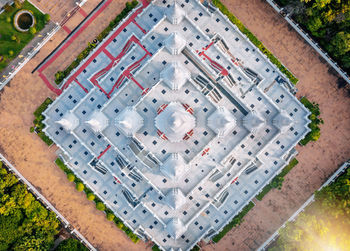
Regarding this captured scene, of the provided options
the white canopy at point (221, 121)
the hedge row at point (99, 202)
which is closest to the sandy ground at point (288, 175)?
the hedge row at point (99, 202)

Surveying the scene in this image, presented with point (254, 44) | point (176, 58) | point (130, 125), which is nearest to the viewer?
point (130, 125)

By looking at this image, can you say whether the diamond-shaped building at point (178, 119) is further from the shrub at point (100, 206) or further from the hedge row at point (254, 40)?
the hedge row at point (254, 40)

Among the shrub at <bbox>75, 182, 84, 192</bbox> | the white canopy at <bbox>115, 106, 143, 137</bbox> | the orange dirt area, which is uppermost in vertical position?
the orange dirt area

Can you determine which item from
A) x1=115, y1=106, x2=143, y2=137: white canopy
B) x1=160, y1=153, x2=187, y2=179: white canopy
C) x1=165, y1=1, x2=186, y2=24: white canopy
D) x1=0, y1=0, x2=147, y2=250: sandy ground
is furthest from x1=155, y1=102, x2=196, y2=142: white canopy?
x1=0, y1=0, x2=147, y2=250: sandy ground

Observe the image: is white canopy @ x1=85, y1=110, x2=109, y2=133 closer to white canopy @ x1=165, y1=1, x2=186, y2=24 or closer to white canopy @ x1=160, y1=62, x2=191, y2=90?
white canopy @ x1=160, y1=62, x2=191, y2=90

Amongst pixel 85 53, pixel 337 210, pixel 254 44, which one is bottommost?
pixel 337 210

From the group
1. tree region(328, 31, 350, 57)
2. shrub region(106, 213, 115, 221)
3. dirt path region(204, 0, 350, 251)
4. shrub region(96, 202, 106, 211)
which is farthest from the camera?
dirt path region(204, 0, 350, 251)

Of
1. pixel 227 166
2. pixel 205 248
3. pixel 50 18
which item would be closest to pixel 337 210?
→ pixel 227 166

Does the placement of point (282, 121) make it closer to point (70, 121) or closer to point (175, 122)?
point (175, 122)

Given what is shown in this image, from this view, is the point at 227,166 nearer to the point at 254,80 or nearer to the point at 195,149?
the point at 195,149
